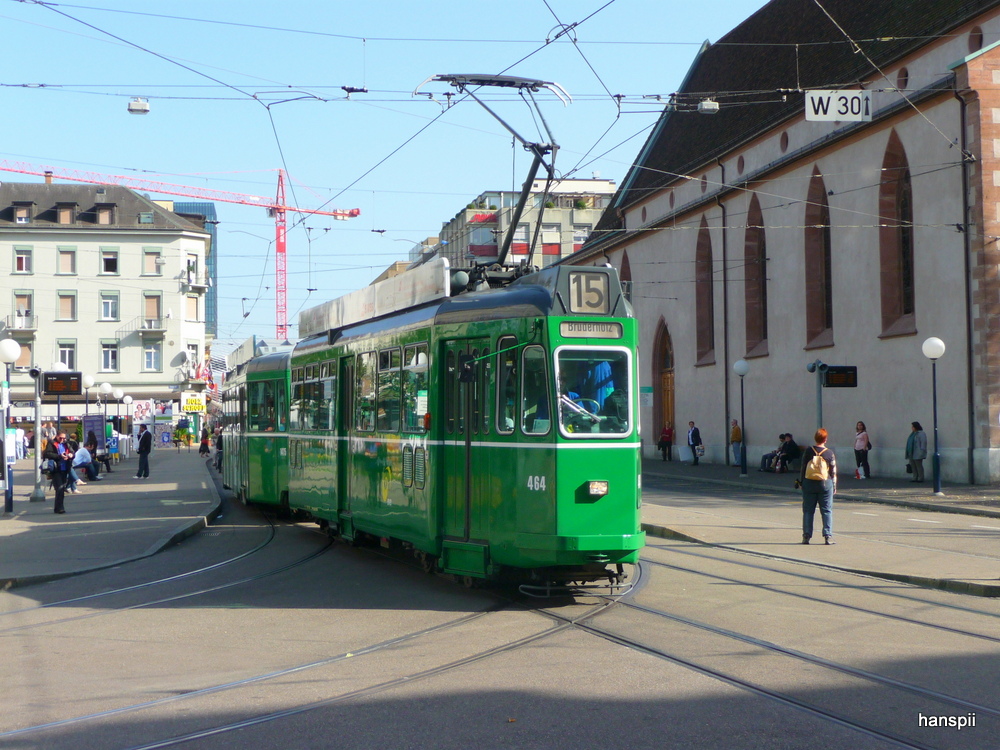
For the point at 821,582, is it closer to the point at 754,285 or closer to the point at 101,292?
the point at 754,285

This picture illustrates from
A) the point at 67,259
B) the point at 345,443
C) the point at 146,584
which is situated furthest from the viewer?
the point at 67,259

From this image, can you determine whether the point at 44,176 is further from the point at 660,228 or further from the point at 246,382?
the point at 246,382

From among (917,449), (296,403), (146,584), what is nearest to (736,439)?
(917,449)

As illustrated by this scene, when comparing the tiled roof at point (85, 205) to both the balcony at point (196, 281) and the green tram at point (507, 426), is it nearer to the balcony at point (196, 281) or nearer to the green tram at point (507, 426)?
the balcony at point (196, 281)

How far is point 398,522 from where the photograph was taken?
42.8ft

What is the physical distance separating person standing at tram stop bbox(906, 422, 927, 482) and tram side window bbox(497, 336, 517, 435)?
21277 millimetres

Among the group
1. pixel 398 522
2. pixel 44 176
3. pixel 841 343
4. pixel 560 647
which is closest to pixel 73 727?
pixel 560 647

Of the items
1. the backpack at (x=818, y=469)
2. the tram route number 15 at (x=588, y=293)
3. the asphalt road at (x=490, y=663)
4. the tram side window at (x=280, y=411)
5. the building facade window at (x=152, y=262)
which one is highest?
the building facade window at (x=152, y=262)

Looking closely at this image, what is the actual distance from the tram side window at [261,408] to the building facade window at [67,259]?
5504cm

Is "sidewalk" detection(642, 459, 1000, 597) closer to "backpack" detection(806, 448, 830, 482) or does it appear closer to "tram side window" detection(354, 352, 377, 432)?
"backpack" detection(806, 448, 830, 482)

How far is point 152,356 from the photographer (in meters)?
72.8

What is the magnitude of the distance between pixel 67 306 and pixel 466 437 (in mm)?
66421

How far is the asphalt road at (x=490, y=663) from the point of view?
6492 mm

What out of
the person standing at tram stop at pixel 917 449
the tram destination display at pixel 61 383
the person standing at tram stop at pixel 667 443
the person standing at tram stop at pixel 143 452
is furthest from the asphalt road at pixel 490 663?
the person standing at tram stop at pixel 667 443
